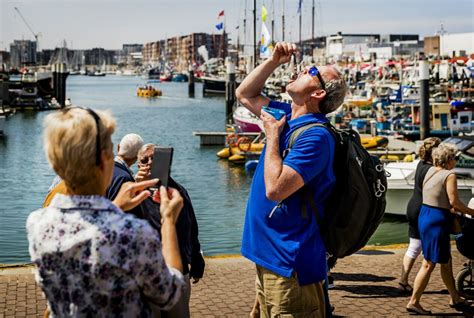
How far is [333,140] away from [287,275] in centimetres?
75

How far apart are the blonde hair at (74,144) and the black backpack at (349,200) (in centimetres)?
162

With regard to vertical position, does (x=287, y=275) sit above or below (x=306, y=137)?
below

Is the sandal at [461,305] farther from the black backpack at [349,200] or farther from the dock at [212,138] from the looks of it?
the dock at [212,138]

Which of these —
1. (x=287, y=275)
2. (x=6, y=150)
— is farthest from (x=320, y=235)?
(x=6, y=150)

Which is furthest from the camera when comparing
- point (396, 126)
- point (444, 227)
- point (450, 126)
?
point (396, 126)

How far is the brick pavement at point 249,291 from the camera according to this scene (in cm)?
737

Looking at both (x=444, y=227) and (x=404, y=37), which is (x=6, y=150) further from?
(x=404, y=37)

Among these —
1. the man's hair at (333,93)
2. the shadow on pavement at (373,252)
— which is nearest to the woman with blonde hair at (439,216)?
the shadow on pavement at (373,252)

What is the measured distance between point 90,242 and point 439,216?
5.00m

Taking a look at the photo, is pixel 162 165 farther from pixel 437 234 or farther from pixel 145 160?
pixel 437 234

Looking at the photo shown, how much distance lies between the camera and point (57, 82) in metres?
83.1

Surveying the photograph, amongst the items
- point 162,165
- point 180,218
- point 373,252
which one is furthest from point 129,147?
point 373,252

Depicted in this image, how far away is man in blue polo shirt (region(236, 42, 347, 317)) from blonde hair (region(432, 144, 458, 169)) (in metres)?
3.01

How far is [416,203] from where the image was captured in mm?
7766
